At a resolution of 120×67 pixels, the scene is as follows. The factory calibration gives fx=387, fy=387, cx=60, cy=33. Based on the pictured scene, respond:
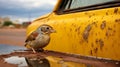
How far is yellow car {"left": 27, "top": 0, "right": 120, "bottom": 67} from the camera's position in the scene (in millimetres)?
3023

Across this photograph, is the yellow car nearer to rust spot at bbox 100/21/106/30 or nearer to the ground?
rust spot at bbox 100/21/106/30

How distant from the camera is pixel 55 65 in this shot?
3391 mm

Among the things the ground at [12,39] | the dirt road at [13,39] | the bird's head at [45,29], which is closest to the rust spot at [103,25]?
the bird's head at [45,29]

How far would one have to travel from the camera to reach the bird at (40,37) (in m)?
4.26

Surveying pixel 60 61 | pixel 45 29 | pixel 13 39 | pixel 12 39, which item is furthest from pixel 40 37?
pixel 12 39

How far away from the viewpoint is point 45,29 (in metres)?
4.32

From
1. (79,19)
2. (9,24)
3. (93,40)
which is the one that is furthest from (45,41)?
(9,24)

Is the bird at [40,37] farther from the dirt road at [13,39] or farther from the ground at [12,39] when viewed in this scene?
the dirt road at [13,39]

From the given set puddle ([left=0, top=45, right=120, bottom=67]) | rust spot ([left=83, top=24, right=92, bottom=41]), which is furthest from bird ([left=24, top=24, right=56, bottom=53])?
rust spot ([left=83, top=24, right=92, bottom=41])

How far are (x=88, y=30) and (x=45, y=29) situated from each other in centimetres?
106

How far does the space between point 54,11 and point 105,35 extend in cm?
156

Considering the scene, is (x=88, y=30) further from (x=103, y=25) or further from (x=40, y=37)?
(x=40, y=37)

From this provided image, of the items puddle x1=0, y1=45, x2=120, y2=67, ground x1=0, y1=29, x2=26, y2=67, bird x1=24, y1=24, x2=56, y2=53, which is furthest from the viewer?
ground x1=0, y1=29, x2=26, y2=67

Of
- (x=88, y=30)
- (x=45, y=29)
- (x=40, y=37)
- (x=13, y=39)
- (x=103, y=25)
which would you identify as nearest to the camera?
(x=103, y=25)
